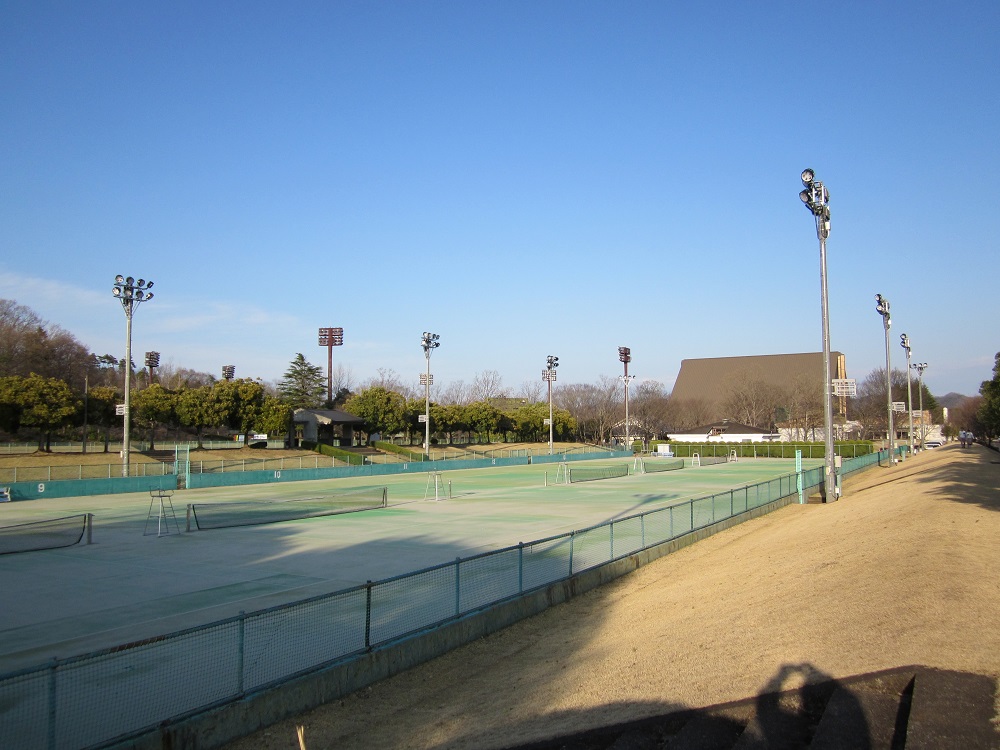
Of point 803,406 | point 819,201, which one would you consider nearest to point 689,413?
point 803,406

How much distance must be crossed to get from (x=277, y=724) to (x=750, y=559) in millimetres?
12309

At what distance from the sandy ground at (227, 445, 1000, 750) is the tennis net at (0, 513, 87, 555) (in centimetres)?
1578

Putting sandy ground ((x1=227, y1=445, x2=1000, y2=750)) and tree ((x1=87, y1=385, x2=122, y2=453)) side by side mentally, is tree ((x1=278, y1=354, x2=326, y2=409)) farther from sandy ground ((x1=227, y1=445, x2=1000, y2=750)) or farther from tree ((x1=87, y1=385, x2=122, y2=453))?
sandy ground ((x1=227, y1=445, x2=1000, y2=750))

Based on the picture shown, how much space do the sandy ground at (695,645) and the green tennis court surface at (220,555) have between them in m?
4.82

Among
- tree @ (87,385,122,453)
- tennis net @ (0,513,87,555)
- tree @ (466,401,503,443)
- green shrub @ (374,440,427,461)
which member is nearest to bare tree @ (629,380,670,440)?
tree @ (466,401,503,443)

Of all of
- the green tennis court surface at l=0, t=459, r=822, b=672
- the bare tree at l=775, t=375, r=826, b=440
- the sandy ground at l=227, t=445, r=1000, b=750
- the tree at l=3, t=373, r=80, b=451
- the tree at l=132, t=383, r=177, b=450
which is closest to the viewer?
the sandy ground at l=227, t=445, r=1000, b=750

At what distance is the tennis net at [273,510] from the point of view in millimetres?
27531

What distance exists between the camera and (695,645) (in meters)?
11.1

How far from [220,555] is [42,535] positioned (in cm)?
735

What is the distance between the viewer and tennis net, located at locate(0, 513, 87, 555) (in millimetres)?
22125

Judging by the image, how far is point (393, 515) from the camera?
3009 centimetres

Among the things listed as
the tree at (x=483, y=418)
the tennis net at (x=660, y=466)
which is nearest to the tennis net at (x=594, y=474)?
the tennis net at (x=660, y=466)

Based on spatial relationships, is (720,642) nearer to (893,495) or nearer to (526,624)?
(526,624)

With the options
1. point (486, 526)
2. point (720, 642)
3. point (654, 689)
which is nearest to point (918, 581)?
point (720, 642)
